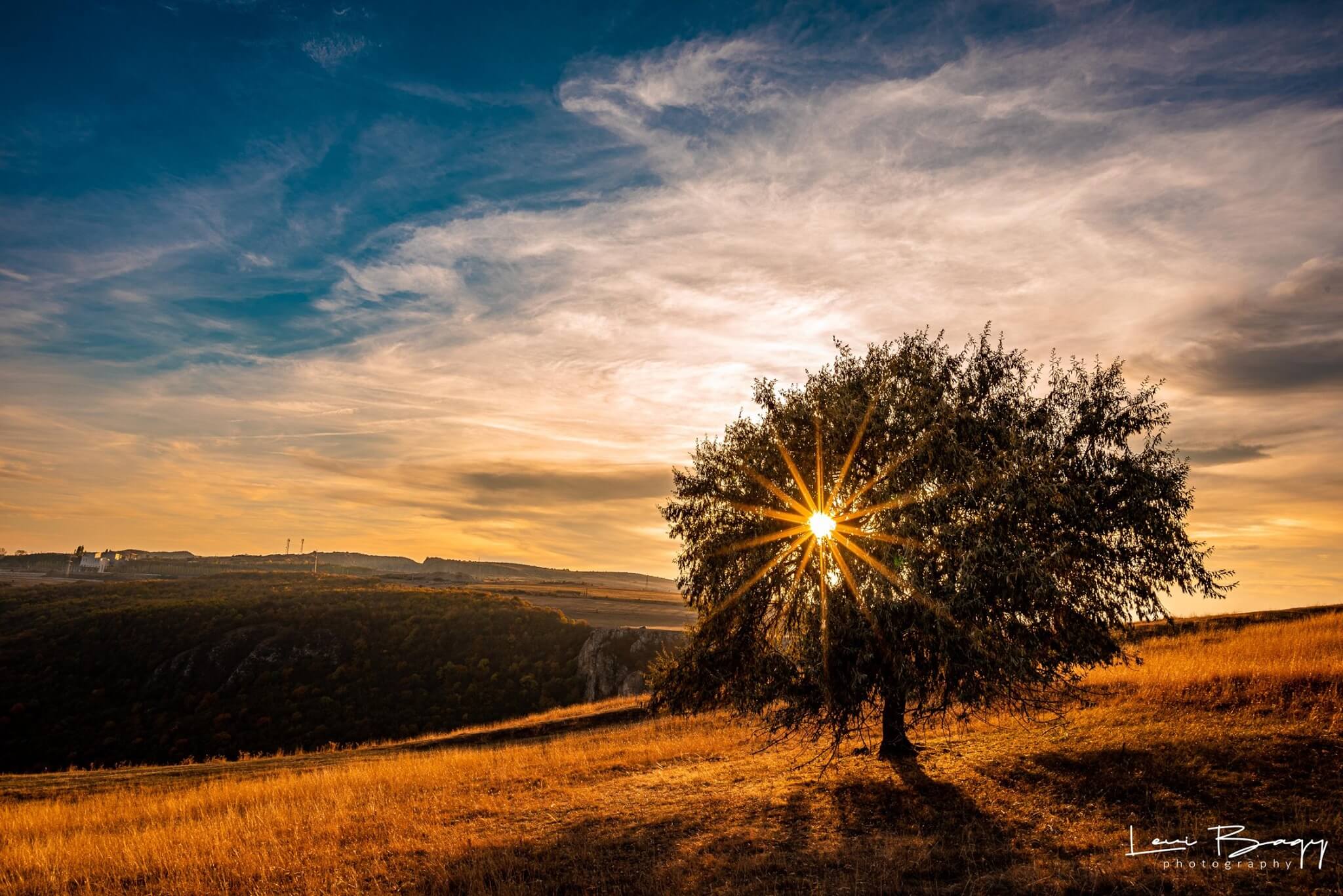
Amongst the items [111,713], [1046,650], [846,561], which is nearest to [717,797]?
[846,561]

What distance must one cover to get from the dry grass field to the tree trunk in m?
0.44

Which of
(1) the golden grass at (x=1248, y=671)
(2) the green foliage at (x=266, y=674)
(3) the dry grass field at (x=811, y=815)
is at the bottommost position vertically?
(2) the green foliage at (x=266, y=674)

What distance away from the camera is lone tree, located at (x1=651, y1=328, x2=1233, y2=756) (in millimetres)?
13039

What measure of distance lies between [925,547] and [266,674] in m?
63.1

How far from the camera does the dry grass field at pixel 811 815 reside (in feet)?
33.3

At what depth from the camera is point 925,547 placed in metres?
13.3

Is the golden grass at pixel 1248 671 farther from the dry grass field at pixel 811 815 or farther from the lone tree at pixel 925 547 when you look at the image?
the lone tree at pixel 925 547

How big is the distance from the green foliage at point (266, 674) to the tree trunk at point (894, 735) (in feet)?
139

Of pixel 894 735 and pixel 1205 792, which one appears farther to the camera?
pixel 894 735

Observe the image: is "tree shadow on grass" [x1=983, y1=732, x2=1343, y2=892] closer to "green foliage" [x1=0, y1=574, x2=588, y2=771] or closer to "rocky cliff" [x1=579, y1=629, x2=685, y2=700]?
"rocky cliff" [x1=579, y1=629, x2=685, y2=700]

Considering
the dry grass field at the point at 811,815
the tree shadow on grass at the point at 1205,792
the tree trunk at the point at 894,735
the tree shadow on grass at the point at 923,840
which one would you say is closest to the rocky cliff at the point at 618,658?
the dry grass field at the point at 811,815

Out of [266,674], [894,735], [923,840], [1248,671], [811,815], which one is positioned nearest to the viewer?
[923,840]

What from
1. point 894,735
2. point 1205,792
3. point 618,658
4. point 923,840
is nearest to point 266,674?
point 618,658

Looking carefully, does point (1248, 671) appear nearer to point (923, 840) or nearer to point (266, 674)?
point (923, 840)
